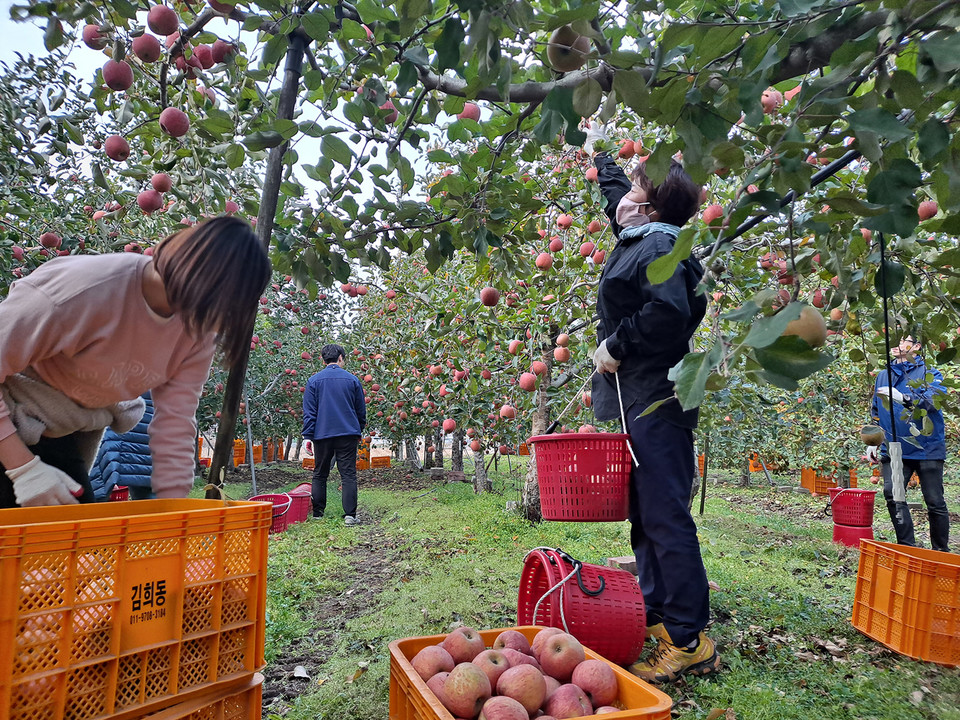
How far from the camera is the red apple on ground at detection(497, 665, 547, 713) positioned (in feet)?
4.65

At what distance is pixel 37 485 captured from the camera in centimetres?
145

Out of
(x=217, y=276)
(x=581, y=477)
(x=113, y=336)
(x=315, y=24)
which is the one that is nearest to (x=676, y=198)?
(x=581, y=477)

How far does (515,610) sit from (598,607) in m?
1.06

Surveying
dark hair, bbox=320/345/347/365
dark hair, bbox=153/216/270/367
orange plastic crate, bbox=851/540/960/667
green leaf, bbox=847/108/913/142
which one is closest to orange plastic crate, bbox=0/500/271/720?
dark hair, bbox=153/216/270/367

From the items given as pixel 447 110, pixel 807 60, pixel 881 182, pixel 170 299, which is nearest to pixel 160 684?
pixel 170 299

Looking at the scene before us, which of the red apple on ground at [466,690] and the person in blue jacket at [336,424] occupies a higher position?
the person in blue jacket at [336,424]

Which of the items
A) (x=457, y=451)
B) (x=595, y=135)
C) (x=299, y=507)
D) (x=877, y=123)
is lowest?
(x=299, y=507)

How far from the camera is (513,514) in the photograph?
639 cm

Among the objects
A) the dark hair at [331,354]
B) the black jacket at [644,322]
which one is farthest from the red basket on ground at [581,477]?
the dark hair at [331,354]

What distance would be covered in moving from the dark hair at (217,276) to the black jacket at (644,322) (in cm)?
139

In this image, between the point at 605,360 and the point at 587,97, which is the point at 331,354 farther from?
the point at 587,97

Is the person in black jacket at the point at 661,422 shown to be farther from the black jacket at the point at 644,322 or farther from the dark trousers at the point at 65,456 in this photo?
the dark trousers at the point at 65,456

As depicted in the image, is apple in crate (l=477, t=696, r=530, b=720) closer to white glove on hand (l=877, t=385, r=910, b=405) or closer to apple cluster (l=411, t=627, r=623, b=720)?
apple cluster (l=411, t=627, r=623, b=720)

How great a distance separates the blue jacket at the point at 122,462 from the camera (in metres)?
2.99
